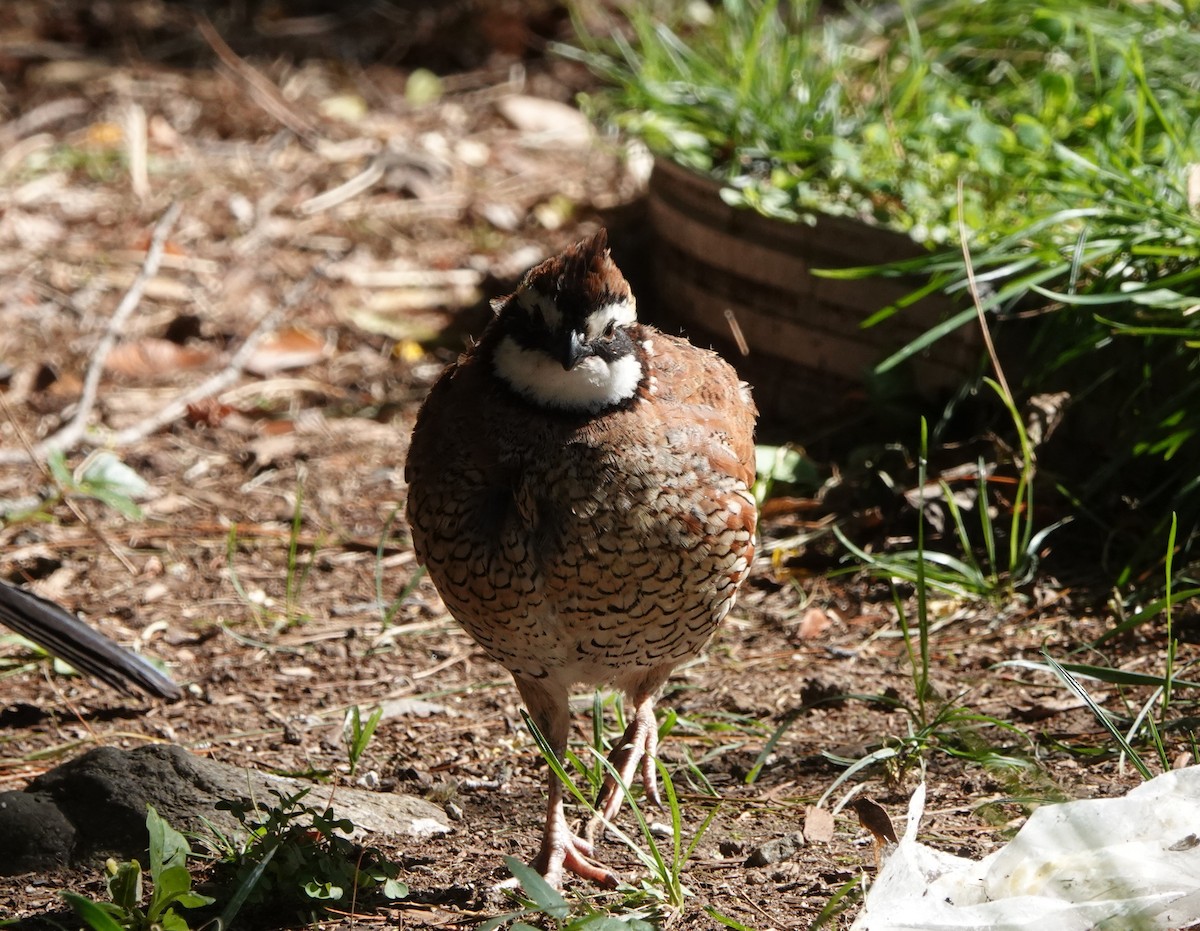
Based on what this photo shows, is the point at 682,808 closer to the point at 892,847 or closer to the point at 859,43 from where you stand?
the point at 892,847

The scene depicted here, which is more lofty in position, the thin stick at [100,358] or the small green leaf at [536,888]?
the small green leaf at [536,888]

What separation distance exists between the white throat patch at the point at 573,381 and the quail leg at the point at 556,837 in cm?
68

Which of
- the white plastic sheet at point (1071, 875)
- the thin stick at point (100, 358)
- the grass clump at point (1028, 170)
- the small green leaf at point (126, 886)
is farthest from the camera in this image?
the thin stick at point (100, 358)

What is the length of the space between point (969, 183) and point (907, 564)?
4.89ft

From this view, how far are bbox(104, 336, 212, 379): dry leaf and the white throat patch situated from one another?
347cm

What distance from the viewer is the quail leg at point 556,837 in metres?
3.02

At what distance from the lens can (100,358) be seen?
5.72 m

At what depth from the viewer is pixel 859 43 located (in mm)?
6695

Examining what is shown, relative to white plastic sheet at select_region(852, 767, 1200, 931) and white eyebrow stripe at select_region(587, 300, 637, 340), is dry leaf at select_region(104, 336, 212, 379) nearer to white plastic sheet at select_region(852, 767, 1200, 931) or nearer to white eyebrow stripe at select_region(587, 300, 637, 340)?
white eyebrow stripe at select_region(587, 300, 637, 340)

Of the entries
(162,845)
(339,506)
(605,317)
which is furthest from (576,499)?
(339,506)

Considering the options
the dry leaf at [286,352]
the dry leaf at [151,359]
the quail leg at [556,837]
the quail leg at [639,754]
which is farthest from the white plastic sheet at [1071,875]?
the dry leaf at [151,359]

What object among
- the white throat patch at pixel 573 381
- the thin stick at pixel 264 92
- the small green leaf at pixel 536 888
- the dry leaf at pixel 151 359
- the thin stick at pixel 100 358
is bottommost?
the dry leaf at pixel 151 359

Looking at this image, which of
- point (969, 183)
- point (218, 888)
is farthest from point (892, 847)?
point (969, 183)

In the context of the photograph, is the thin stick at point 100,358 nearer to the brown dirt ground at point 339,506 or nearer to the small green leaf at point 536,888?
the brown dirt ground at point 339,506
